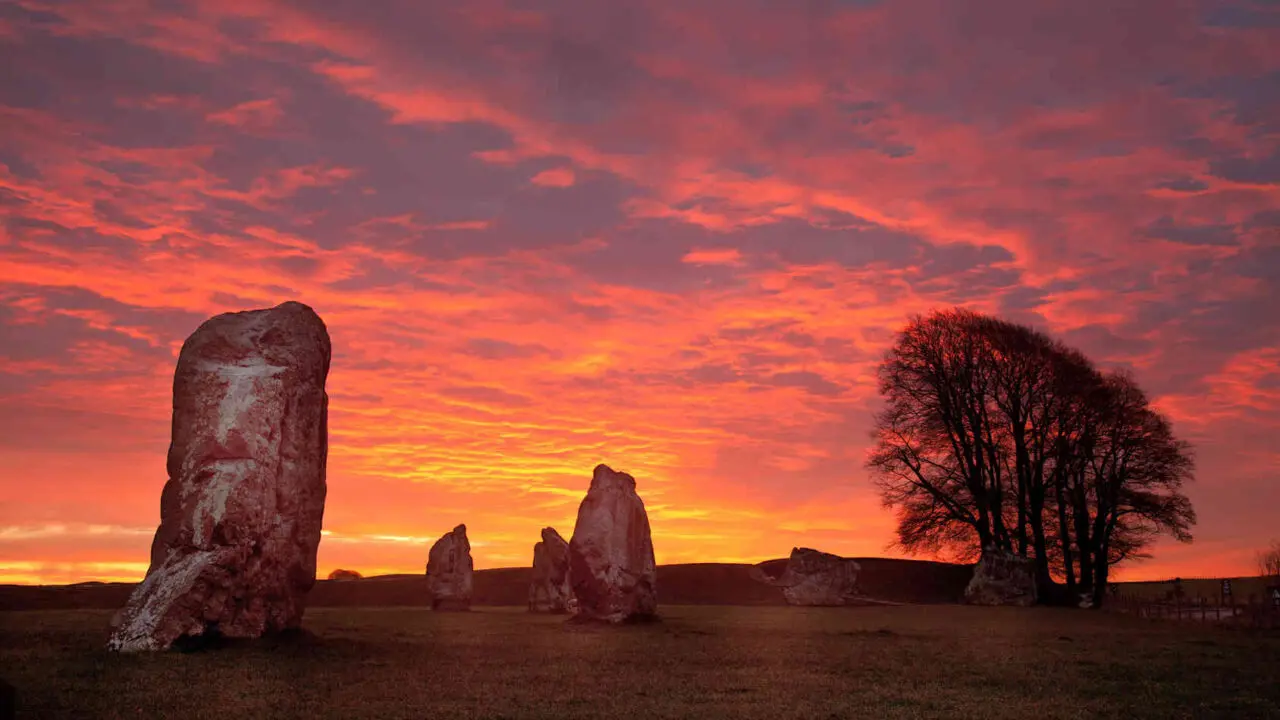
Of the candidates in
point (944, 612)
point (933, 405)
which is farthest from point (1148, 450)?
point (944, 612)

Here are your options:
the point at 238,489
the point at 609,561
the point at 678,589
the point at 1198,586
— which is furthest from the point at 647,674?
the point at 1198,586

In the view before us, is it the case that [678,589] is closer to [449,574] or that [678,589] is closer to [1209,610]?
[449,574]

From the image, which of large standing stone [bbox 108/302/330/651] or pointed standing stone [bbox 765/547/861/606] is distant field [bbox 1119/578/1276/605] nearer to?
pointed standing stone [bbox 765/547/861/606]

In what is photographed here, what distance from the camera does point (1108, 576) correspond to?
1837 inches

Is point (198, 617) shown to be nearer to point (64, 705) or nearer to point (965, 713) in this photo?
point (64, 705)

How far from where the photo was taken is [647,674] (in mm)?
16500

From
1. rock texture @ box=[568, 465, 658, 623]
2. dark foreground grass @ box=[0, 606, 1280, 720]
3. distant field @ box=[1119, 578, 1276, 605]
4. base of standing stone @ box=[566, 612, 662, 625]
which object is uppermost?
rock texture @ box=[568, 465, 658, 623]

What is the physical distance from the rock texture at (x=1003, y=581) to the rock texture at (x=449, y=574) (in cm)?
2095

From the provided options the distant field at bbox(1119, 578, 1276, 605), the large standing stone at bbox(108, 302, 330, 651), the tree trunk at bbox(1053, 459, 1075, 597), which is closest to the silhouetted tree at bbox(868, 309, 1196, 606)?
the tree trunk at bbox(1053, 459, 1075, 597)

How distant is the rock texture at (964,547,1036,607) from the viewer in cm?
4078

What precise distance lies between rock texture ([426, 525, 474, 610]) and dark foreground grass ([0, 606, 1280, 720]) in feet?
44.2

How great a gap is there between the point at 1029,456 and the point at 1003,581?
711 centimetres

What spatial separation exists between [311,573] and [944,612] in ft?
76.0

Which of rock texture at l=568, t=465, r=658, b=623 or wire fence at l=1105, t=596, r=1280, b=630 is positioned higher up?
rock texture at l=568, t=465, r=658, b=623
